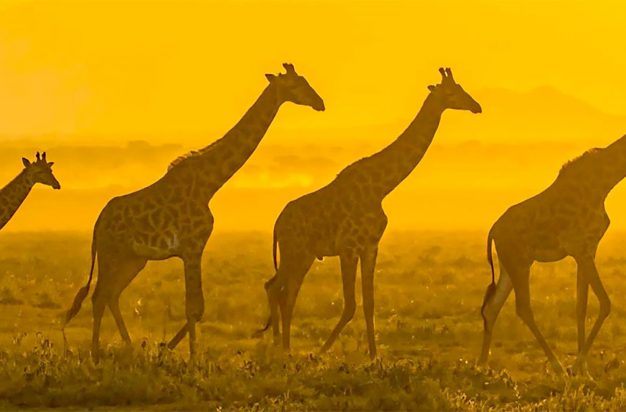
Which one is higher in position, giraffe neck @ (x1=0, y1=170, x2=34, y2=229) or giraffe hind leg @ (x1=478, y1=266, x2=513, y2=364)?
giraffe neck @ (x1=0, y1=170, x2=34, y2=229)

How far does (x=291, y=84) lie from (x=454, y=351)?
17.7 feet

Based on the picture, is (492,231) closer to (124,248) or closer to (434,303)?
(124,248)

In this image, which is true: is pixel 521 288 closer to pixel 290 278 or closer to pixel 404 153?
pixel 404 153

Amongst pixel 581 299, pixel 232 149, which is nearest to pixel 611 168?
pixel 581 299

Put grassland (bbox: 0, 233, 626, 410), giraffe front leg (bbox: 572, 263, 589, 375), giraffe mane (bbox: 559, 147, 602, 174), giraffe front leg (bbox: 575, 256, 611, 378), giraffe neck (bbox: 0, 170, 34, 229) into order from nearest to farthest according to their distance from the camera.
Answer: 1. grassland (bbox: 0, 233, 626, 410)
2. giraffe front leg (bbox: 575, 256, 611, 378)
3. giraffe front leg (bbox: 572, 263, 589, 375)
4. giraffe mane (bbox: 559, 147, 602, 174)
5. giraffe neck (bbox: 0, 170, 34, 229)

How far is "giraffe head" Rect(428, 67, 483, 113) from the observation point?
50.4 ft

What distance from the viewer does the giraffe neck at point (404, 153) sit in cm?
1505

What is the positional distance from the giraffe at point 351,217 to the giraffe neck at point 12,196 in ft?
19.1

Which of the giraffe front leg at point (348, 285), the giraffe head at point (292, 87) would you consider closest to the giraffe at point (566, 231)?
the giraffe front leg at point (348, 285)

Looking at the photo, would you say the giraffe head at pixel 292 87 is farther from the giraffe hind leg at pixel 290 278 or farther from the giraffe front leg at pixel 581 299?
the giraffe front leg at pixel 581 299

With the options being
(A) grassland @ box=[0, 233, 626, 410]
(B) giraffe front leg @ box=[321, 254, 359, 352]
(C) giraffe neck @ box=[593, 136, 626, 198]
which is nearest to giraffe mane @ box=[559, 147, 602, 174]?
(C) giraffe neck @ box=[593, 136, 626, 198]

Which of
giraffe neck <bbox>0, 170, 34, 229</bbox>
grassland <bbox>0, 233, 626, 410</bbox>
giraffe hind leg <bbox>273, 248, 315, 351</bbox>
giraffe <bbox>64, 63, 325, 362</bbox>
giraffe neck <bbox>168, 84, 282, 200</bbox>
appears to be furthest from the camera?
giraffe neck <bbox>0, 170, 34, 229</bbox>

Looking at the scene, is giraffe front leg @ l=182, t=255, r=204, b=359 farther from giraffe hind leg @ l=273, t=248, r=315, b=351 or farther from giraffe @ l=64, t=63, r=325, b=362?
giraffe hind leg @ l=273, t=248, r=315, b=351

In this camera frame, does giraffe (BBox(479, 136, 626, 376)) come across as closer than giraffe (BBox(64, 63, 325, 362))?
No
